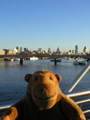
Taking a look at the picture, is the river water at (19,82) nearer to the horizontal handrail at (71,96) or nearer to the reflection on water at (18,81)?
the reflection on water at (18,81)

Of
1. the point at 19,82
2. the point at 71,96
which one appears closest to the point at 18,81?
the point at 19,82

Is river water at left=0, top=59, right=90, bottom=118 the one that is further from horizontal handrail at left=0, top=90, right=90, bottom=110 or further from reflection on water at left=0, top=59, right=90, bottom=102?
horizontal handrail at left=0, top=90, right=90, bottom=110

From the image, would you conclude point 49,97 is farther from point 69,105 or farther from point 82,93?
point 82,93

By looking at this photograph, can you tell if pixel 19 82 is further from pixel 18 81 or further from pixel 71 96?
pixel 71 96

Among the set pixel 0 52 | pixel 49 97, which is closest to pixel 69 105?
pixel 49 97

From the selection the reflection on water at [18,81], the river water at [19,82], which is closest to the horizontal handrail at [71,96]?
the river water at [19,82]

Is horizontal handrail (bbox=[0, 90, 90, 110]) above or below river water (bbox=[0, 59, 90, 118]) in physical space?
above

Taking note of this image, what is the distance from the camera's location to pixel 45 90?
1.24 m

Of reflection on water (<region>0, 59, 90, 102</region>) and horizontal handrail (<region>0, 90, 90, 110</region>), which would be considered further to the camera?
reflection on water (<region>0, 59, 90, 102</region>)

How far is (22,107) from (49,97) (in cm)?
28

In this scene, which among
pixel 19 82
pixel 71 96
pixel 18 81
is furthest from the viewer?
pixel 18 81

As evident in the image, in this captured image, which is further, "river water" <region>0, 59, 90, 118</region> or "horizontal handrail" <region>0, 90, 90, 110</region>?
"river water" <region>0, 59, 90, 118</region>

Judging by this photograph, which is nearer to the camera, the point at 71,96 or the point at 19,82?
the point at 71,96

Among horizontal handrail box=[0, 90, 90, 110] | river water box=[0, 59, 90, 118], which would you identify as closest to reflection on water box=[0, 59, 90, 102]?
river water box=[0, 59, 90, 118]
